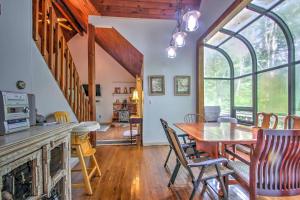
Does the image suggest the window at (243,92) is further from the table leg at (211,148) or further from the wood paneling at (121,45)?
the table leg at (211,148)

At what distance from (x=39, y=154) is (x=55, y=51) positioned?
224 cm

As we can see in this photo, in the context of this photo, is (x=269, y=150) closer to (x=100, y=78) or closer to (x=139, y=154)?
(x=139, y=154)

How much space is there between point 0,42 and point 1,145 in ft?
3.33

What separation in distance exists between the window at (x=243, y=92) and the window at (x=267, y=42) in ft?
2.07

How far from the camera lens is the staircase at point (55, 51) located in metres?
2.49

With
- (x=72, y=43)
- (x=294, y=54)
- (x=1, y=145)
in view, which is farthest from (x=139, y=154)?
(x=72, y=43)

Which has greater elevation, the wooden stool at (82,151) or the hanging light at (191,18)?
the hanging light at (191,18)

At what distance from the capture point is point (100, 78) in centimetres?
884

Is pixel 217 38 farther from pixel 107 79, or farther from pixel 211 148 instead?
pixel 107 79

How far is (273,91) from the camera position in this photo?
4312 mm

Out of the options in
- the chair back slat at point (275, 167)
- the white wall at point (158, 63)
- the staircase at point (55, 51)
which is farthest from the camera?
the white wall at point (158, 63)

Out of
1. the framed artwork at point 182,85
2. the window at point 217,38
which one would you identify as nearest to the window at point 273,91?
the window at point 217,38

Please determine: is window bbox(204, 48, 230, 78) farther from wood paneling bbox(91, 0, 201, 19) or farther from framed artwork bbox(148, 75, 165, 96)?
framed artwork bbox(148, 75, 165, 96)

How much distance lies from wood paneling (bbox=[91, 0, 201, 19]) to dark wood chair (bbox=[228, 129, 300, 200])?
13.1ft
